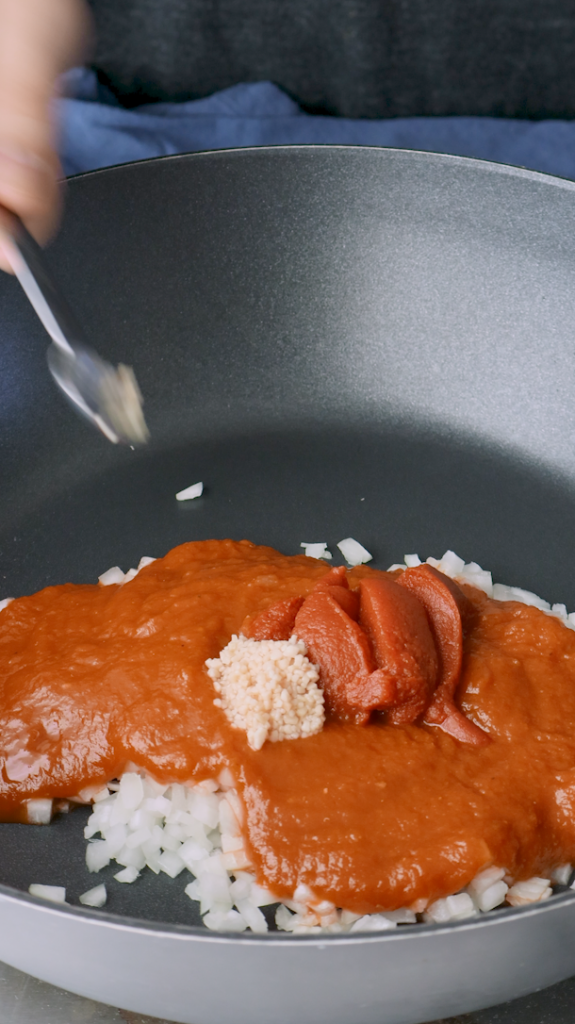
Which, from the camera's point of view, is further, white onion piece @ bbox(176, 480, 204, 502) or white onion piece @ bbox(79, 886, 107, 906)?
white onion piece @ bbox(176, 480, 204, 502)

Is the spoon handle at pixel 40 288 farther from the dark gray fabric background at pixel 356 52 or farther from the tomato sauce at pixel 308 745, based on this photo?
the dark gray fabric background at pixel 356 52

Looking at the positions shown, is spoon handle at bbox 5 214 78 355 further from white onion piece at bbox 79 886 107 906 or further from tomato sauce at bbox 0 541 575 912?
white onion piece at bbox 79 886 107 906

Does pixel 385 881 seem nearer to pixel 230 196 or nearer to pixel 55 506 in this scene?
pixel 55 506

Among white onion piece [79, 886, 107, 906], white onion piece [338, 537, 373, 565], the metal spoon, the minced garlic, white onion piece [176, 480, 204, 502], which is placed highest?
the metal spoon

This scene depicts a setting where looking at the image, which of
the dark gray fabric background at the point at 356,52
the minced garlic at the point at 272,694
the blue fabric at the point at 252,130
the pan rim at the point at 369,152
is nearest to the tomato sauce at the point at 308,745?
the minced garlic at the point at 272,694

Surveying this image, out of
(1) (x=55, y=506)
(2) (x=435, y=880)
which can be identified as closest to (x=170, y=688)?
(2) (x=435, y=880)

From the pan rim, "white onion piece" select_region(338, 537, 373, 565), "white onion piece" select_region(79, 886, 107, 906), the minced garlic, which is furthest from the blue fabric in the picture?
"white onion piece" select_region(79, 886, 107, 906)

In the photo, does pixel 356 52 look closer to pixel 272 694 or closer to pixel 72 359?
pixel 72 359

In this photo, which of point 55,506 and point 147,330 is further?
point 147,330
